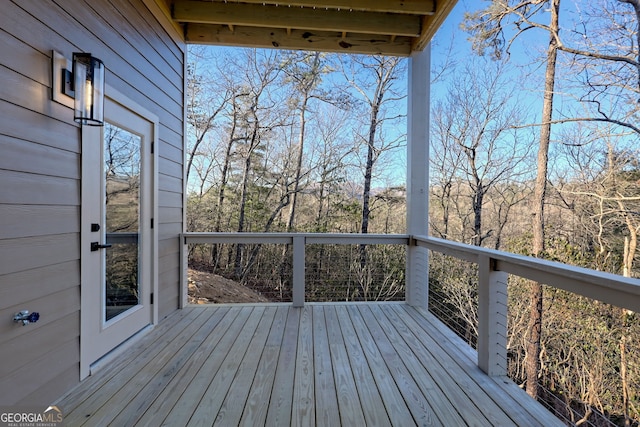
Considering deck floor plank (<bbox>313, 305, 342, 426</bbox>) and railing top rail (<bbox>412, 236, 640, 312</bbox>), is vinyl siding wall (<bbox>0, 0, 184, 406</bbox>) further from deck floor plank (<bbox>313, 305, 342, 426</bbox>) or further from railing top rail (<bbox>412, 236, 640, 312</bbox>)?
railing top rail (<bbox>412, 236, 640, 312</bbox>)

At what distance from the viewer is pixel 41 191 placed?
1.53m

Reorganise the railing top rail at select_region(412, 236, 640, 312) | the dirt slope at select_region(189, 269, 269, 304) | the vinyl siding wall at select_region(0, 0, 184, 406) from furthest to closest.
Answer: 1. the dirt slope at select_region(189, 269, 269, 304)
2. the vinyl siding wall at select_region(0, 0, 184, 406)
3. the railing top rail at select_region(412, 236, 640, 312)

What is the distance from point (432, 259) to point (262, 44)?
5.05 meters

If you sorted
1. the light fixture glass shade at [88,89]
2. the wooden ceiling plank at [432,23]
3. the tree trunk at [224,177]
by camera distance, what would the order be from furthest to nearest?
1. the tree trunk at [224,177]
2. the wooden ceiling plank at [432,23]
3. the light fixture glass shade at [88,89]

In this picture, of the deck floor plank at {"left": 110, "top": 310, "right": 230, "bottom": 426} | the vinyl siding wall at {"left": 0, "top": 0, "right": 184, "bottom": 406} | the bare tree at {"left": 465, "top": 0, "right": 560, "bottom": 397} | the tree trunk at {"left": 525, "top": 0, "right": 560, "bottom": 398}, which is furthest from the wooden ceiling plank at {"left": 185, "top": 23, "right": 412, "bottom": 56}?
the tree trunk at {"left": 525, "top": 0, "right": 560, "bottom": 398}

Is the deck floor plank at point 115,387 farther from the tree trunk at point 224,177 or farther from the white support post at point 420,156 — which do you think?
the tree trunk at point 224,177

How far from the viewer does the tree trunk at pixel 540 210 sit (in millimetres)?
5562

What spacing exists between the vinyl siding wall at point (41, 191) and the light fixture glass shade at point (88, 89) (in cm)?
7

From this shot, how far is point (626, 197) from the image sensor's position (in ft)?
15.4

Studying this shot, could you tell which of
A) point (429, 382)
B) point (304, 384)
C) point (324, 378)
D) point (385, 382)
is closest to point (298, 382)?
point (304, 384)

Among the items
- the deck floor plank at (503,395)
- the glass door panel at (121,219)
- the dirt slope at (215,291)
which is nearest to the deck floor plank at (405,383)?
the deck floor plank at (503,395)

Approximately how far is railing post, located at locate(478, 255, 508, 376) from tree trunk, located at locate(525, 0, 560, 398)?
467 cm

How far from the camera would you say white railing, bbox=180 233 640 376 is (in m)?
1.24

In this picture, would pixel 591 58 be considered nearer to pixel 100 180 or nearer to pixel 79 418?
pixel 100 180
